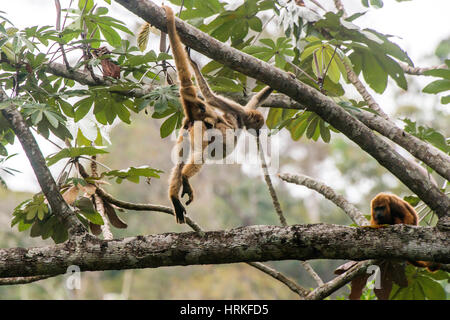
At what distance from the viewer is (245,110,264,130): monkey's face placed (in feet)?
12.6

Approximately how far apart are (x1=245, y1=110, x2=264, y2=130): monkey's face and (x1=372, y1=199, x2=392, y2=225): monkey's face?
1.46 meters

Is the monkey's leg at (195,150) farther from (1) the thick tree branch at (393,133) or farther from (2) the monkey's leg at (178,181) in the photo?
(1) the thick tree branch at (393,133)

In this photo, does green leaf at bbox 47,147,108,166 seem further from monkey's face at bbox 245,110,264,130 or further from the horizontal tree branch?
monkey's face at bbox 245,110,264,130

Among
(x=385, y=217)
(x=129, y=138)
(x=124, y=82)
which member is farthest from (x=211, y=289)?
(x=124, y=82)

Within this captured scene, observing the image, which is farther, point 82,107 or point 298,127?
point 298,127

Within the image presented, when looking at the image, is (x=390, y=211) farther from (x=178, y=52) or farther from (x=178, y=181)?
(x=178, y=52)

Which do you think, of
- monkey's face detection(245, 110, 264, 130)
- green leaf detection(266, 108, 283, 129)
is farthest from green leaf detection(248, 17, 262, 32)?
green leaf detection(266, 108, 283, 129)

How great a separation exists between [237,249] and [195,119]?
1075 millimetres

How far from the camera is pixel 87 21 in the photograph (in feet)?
12.0

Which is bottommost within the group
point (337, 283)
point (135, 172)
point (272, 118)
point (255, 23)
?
point (337, 283)

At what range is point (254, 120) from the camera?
12.7ft

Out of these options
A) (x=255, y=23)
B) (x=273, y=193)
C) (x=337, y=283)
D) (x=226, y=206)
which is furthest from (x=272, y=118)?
(x=226, y=206)

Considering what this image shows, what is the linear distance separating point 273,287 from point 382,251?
53.7 feet
